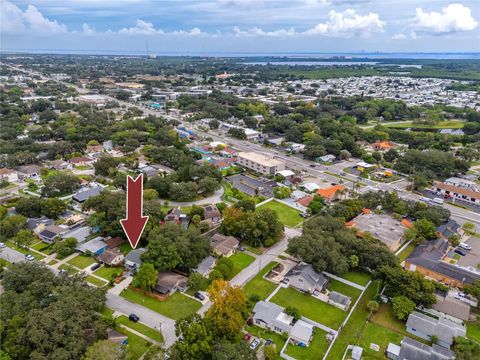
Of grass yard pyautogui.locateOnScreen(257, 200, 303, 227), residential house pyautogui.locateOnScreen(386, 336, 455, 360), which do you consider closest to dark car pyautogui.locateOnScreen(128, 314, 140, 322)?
residential house pyautogui.locateOnScreen(386, 336, 455, 360)

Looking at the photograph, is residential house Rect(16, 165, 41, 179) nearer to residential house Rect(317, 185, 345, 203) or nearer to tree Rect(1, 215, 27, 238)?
tree Rect(1, 215, 27, 238)

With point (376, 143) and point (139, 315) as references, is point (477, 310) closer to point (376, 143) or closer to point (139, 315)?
point (139, 315)

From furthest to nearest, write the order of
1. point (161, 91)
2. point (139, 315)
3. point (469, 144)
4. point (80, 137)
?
point (161, 91), point (469, 144), point (80, 137), point (139, 315)

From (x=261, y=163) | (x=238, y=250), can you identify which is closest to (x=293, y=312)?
(x=238, y=250)

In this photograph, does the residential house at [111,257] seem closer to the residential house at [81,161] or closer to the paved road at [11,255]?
the paved road at [11,255]

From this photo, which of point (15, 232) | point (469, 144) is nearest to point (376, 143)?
point (469, 144)

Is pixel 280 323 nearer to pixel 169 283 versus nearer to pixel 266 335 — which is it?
pixel 266 335

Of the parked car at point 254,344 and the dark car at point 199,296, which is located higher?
the dark car at point 199,296

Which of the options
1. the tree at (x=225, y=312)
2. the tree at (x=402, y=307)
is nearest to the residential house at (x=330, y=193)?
the tree at (x=402, y=307)
